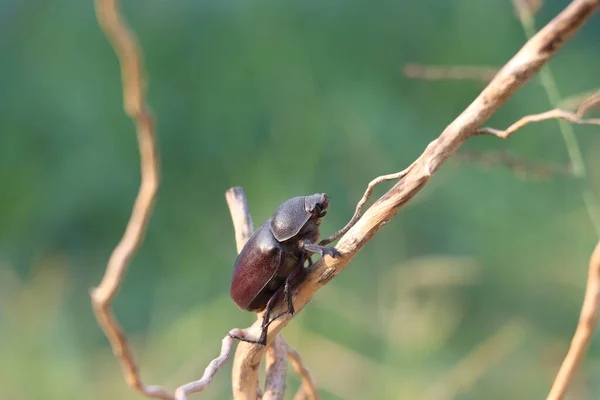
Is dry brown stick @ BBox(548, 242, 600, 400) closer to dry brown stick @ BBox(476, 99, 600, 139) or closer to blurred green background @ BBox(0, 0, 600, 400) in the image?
dry brown stick @ BBox(476, 99, 600, 139)

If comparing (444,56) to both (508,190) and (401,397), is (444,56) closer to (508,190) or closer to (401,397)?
(508,190)

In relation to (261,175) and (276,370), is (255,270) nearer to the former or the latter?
(276,370)

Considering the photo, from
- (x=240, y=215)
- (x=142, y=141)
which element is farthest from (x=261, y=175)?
(x=142, y=141)

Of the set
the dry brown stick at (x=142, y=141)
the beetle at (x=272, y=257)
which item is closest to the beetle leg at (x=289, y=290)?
the beetle at (x=272, y=257)

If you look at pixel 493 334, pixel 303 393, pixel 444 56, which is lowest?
pixel 493 334

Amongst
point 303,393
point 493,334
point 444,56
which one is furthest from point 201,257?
point 303,393

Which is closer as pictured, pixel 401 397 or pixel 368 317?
pixel 401 397

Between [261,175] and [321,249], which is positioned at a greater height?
[261,175]
